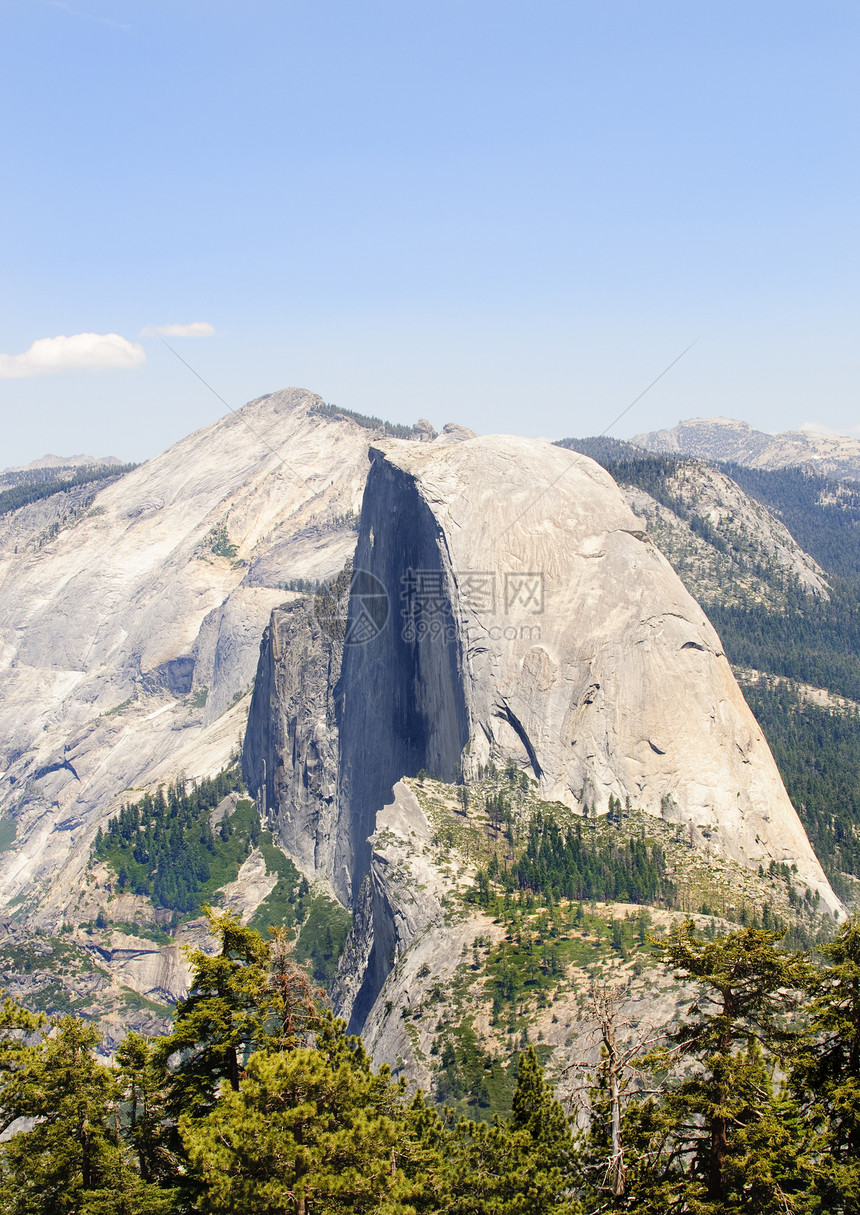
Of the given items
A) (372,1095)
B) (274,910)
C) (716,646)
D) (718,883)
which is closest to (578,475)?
(716,646)

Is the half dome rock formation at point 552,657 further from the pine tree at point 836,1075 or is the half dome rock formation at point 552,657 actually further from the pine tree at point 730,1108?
the pine tree at point 730,1108

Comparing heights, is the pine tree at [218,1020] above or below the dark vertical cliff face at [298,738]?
above

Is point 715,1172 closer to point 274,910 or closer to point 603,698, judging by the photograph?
point 603,698

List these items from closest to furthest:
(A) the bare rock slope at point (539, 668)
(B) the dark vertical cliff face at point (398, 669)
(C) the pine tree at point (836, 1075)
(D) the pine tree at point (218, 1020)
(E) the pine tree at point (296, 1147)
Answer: (C) the pine tree at point (836, 1075) < (E) the pine tree at point (296, 1147) < (D) the pine tree at point (218, 1020) < (A) the bare rock slope at point (539, 668) < (B) the dark vertical cliff face at point (398, 669)

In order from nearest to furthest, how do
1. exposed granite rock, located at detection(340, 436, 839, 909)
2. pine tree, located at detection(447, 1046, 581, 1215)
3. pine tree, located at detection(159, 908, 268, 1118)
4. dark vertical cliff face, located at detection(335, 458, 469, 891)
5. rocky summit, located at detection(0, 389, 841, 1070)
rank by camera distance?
pine tree, located at detection(447, 1046, 581, 1215), pine tree, located at detection(159, 908, 268, 1118), rocky summit, located at detection(0, 389, 841, 1070), exposed granite rock, located at detection(340, 436, 839, 909), dark vertical cliff face, located at detection(335, 458, 469, 891)

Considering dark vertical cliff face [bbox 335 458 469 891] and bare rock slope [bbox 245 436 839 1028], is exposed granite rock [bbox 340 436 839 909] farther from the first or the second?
dark vertical cliff face [bbox 335 458 469 891]

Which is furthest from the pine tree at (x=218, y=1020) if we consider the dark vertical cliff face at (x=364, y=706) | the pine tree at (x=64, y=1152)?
the dark vertical cliff face at (x=364, y=706)

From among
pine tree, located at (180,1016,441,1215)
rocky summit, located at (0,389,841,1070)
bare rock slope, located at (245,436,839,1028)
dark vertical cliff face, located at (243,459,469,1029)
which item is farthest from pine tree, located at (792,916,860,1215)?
dark vertical cliff face, located at (243,459,469,1029)
